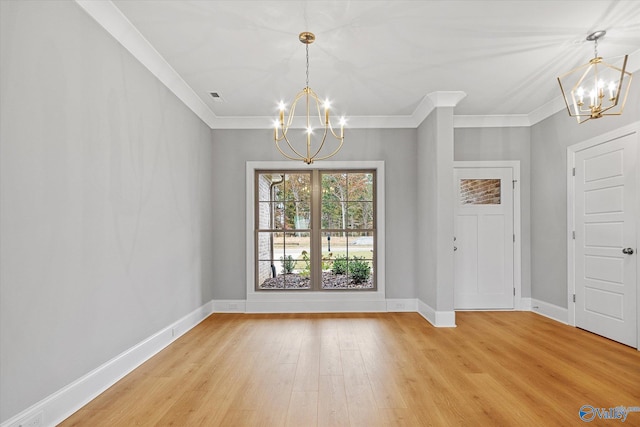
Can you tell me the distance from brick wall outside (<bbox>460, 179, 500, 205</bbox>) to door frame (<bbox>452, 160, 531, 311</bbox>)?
202 mm

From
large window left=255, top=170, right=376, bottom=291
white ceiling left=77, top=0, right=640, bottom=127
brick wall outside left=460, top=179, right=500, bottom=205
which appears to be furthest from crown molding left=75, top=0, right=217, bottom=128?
brick wall outside left=460, top=179, right=500, bottom=205

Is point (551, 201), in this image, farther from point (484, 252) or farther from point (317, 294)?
point (317, 294)

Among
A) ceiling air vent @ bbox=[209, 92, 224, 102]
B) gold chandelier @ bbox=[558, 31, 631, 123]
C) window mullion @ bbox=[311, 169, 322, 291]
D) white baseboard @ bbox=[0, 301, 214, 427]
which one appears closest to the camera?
white baseboard @ bbox=[0, 301, 214, 427]

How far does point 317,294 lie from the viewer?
541 cm

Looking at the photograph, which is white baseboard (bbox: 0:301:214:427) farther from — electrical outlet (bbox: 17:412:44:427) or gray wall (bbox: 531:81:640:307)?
gray wall (bbox: 531:81:640:307)

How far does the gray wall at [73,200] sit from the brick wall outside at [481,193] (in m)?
4.00

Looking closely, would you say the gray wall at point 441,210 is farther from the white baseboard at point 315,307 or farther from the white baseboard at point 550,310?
the white baseboard at point 550,310

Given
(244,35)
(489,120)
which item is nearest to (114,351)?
(244,35)

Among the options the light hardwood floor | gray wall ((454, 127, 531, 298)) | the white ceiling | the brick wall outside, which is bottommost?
the light hardwood floor

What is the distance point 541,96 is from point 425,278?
2.73m

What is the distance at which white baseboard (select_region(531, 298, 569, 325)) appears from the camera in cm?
465

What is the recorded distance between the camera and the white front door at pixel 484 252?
5320mm

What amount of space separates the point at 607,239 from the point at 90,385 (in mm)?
5035

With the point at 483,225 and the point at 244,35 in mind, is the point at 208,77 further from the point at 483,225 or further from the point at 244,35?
the point at 483,225
